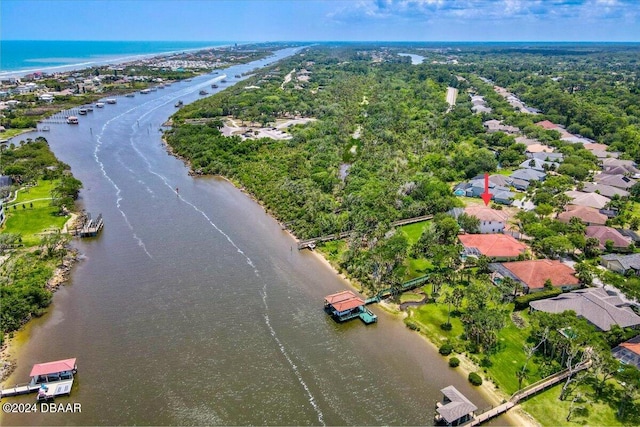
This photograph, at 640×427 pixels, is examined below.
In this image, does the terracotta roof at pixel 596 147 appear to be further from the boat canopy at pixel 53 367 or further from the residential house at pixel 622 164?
the boat canopy at pixel 53 367

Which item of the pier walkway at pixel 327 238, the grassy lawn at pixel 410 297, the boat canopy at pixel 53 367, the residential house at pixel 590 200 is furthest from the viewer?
the residential house at pixel 590 200

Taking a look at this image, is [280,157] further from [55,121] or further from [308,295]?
[55,121]

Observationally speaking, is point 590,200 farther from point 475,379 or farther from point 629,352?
point 475,379

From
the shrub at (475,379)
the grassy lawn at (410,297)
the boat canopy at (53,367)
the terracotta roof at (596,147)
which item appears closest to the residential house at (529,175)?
the terracotta roof at (596,147)

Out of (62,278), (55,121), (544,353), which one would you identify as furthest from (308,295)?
(55,121)

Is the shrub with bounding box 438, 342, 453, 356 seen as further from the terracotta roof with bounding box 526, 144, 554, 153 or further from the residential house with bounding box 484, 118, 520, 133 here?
the residential house with bounding box 484, 118, 520, 133
